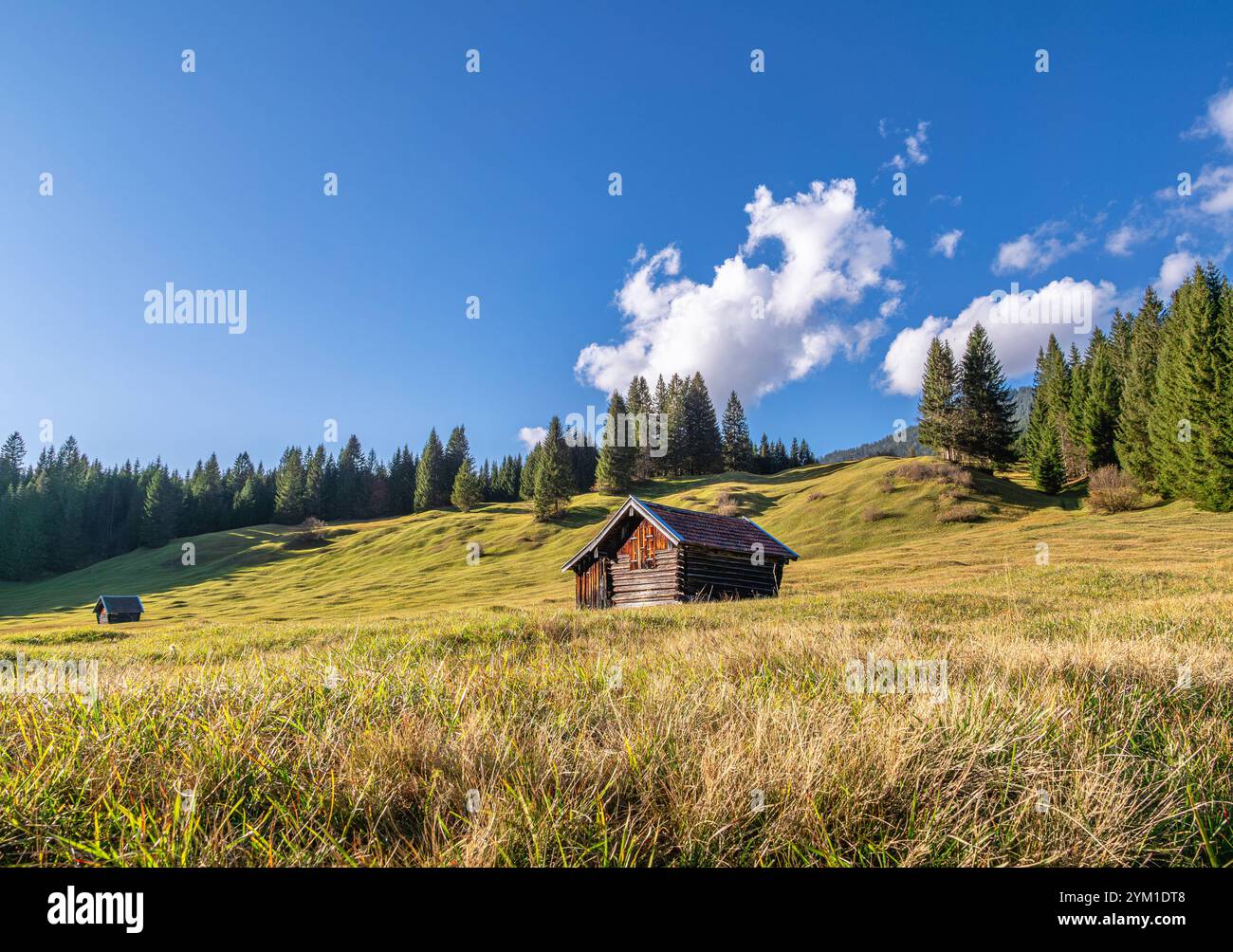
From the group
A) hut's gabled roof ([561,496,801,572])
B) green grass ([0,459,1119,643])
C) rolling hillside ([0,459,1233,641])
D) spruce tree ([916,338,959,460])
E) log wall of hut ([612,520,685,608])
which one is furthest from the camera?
spruce tree ([916,338,959,460])

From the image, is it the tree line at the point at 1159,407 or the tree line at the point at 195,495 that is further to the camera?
the tree line at the point at 195,495

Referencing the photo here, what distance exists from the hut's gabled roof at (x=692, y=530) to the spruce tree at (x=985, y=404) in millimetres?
61409

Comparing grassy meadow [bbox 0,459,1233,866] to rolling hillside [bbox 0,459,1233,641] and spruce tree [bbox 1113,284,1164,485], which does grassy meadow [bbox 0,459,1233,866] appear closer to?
rolling hillside [bbox 0,459,1233,641]

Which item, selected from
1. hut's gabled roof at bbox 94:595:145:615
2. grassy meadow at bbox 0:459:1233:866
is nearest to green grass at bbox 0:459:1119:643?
hut's gabled roof at bbox 94:595:145:615

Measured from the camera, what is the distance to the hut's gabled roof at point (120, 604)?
48.2 meters

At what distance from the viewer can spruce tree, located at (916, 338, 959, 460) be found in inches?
3046

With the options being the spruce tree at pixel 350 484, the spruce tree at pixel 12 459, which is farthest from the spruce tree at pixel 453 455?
the spruce tree at pixel 12 459

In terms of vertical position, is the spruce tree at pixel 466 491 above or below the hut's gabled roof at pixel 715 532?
above

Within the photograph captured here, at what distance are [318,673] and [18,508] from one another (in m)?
131

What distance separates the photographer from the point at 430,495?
111688mm

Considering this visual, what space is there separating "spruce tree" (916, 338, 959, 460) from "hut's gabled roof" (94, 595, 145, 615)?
307 feet

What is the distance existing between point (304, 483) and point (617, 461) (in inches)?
2571

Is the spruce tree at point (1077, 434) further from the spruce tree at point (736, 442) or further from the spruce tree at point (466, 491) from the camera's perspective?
the spruce tree at point (466, 491)
